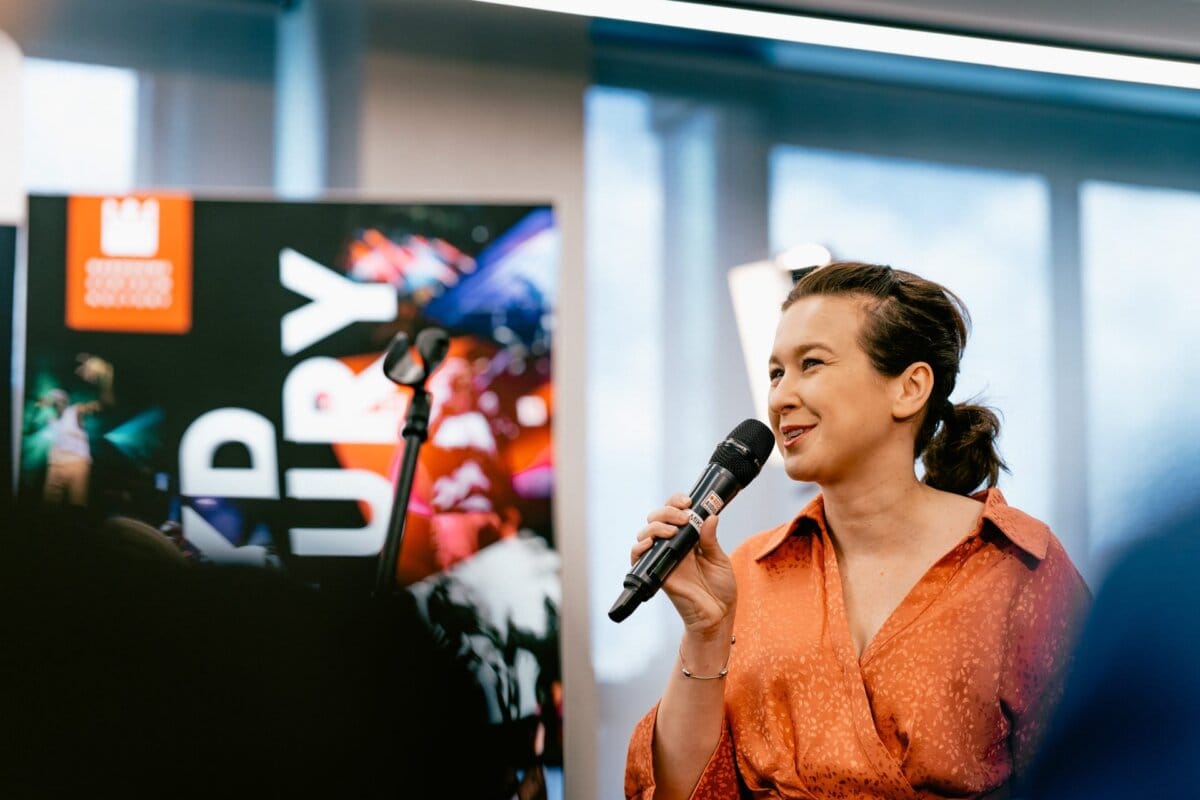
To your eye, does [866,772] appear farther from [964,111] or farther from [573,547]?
[964,111]

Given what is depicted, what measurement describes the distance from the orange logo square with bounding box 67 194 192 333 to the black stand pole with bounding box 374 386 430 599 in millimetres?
1061

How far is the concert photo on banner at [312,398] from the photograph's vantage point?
252cm

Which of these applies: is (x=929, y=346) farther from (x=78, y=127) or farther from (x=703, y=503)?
(x=78, y=127)

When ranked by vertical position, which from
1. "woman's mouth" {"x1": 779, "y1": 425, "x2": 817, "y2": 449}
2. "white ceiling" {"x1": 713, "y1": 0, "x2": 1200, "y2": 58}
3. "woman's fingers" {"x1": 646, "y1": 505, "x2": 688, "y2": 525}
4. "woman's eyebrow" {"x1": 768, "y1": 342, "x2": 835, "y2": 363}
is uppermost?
"white ceiling" {"x1": 713, "y1": 0, "x2": 1200, "y2": 58}

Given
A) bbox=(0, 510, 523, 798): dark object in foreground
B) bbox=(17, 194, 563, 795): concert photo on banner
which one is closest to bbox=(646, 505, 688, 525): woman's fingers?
bbox=(0, 510, 523, 798): dark object in foreground

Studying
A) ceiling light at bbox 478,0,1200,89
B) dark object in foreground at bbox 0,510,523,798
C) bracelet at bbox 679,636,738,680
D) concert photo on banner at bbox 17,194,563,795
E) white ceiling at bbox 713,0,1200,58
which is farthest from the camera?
white ceiling at bbox 713,0,1200,58

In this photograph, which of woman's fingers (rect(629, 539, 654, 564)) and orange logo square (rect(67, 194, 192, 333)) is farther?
orange logo square (rect(67, 194, 192, 333))

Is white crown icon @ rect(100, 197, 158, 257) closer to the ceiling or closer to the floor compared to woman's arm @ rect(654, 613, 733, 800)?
closer to the ceiling

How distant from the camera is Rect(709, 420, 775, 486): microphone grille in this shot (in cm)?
166

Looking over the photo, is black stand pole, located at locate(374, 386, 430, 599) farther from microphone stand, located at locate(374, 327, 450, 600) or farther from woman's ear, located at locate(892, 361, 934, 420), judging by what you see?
woman's ear, located at locate(892, 361, 934, 420)

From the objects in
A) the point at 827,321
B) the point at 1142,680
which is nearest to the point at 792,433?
the point at 827,321

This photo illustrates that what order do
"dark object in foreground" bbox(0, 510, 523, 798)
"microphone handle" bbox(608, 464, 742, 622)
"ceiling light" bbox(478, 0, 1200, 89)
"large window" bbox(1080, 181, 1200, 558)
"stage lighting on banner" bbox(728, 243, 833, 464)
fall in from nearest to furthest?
"dark object in foreground" bbox(0, 510, 523, 798) < "microphone handle" bbox(608, 464, 742, 622) < "ceiling light" bbox(478, 0, 1200, 89) < "stage lighting on banner" bbox(728, 243, 833, 464) < "large window" bbox(1080, 181, 1200, 558)

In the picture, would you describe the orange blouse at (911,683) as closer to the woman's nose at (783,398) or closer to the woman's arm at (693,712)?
the woman's arm at (693,712)

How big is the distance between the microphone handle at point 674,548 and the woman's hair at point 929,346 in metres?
0.35
